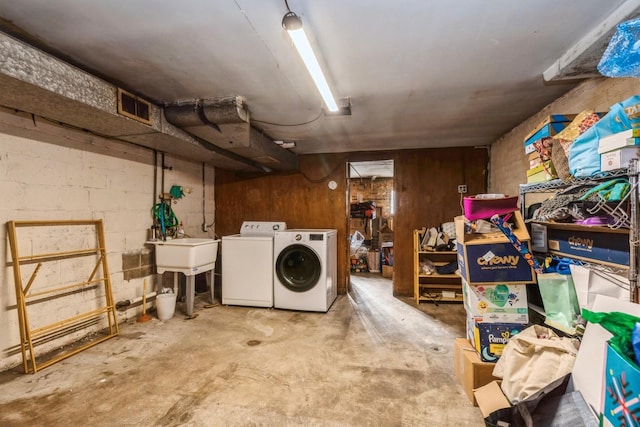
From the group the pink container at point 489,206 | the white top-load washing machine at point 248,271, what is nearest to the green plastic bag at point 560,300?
the pink container at point 489,206

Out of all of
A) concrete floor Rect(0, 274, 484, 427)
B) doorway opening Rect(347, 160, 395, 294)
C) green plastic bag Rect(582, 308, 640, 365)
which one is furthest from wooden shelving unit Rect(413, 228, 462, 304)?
green plastic bag Rect(582, 308, 640, 365)

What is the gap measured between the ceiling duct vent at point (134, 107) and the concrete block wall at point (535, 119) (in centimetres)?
354

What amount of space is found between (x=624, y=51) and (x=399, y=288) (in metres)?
3.64

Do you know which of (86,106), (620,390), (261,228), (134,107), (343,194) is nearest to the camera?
(620,390)

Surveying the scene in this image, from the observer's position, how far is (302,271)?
12.2 ft

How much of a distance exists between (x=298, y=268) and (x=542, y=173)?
2.75 metres

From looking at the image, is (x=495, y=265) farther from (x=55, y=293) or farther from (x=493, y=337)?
(x=55, y=293)

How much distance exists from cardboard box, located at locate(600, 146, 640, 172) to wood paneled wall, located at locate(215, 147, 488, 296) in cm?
297

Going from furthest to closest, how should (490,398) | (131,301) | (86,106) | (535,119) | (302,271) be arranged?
(302,271) → (131,301) → (535,119) → (86,106) → (490,398)

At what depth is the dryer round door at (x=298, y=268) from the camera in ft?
11.7

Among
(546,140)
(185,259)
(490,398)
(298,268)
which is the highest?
(546,140)

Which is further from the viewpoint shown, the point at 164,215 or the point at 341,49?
the point at 164,215

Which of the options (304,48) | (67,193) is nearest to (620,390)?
(304,48)

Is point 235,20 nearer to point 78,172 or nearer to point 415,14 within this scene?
point 415,14
